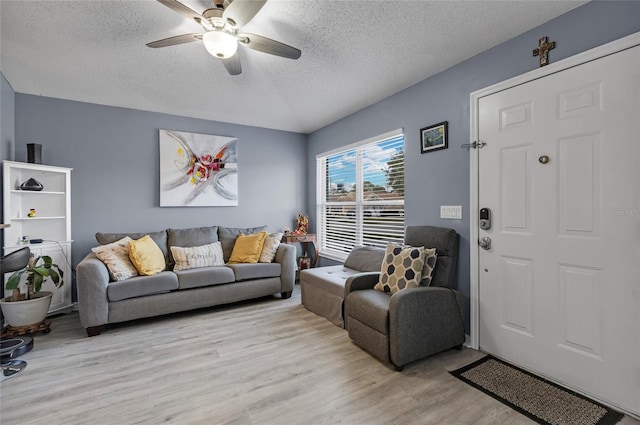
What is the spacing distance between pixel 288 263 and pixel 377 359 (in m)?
1.92

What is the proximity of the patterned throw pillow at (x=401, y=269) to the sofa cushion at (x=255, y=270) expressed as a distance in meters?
1.62

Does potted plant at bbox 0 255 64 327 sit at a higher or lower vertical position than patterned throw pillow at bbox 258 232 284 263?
lower

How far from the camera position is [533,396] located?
194 centimetres

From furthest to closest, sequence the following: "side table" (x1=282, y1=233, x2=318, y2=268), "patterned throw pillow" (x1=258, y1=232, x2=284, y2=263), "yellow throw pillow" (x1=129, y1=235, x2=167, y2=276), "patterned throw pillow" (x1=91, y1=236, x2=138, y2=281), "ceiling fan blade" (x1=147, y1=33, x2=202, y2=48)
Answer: "side table" (x1=282, y1=233, x2=318, y2=268) → "patterned throw pillow" (x1=258, y1=232, x2=284, y2=263) → "yellow throw pillow" (x1=129, y1=235, x2=167, y2=276) → "patterned throw pillow" (x1=91, y1=236, x2=138, y2=281) → "ceiling fan blade" (x1=147, y1=33, x2=202, y2=48)

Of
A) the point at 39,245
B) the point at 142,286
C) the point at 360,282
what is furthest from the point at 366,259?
the point at 39,245

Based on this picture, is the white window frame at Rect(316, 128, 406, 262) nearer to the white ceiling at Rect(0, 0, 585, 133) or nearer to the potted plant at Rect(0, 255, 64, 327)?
Answer: the white ceiling at Rect(0, 0, 585, 133)

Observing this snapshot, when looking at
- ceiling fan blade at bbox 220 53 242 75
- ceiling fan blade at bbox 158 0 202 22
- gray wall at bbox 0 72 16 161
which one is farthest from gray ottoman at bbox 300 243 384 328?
gray wall at bbox 0 72 16 161

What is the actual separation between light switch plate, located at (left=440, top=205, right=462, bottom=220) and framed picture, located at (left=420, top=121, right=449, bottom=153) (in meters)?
0.58

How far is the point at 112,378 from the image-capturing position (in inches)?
86.0

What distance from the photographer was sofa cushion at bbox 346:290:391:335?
91.4 inches

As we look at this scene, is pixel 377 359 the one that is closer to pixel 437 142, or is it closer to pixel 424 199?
pixel 424 199

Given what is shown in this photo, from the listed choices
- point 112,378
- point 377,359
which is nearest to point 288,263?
point 377,359

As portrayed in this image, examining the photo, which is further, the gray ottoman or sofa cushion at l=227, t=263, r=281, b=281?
sofa cushion at l=227, t=263, r=281, b=281

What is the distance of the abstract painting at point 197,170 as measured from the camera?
13.7ft
